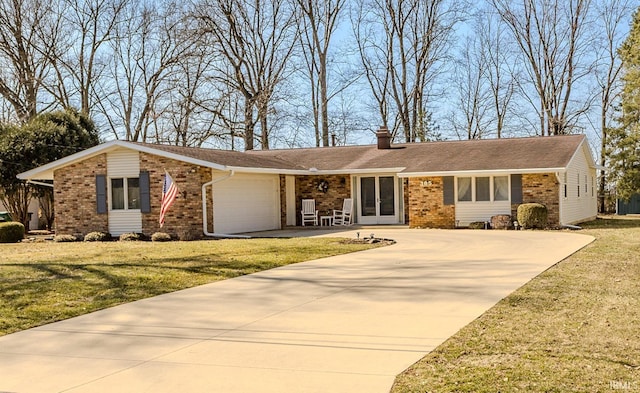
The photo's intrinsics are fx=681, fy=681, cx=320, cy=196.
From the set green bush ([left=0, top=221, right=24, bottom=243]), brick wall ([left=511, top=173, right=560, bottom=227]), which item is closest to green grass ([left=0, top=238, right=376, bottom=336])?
green bush ([left=0, top=221, right=24, bottom=243])

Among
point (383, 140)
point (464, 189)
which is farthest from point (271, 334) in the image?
point (383, 140)

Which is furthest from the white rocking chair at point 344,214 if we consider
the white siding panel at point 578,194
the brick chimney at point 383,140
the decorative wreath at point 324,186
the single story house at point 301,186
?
the white siding panel at point 578,194

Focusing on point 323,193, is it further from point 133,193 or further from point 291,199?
point 133,193

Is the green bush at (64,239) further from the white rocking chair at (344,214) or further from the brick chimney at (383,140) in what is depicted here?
the brick chimney at (383,140)

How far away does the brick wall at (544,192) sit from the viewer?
21.2 meters

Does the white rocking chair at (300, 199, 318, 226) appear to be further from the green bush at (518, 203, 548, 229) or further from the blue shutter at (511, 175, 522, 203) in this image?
the green bush at (518, 203, 548, 229)

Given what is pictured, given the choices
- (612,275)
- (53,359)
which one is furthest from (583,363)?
(612,275)

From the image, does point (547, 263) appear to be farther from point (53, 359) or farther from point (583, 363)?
point (53, 359)

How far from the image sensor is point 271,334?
6836mm

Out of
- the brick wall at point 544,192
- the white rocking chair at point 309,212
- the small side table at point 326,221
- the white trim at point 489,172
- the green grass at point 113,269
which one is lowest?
the green grass at point 113,269

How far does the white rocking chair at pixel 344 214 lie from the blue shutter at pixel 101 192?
319 inches

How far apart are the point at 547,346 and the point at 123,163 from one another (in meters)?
17.6

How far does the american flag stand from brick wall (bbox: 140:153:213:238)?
3.50 ft

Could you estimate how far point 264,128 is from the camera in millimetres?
37062
